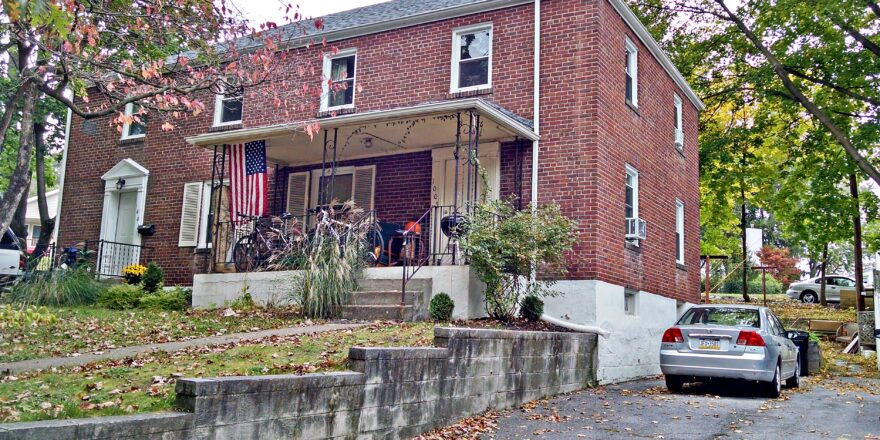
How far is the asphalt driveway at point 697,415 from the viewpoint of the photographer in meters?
8.12

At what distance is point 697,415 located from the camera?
9305mm

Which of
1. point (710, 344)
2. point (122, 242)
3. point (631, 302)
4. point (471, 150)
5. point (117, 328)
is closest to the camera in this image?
point (117, 328)

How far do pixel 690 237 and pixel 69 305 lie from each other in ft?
47.2

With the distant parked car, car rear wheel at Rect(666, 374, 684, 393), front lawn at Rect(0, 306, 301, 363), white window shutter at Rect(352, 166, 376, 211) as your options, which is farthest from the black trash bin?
the distant parked car

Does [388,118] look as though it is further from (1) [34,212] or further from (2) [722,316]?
(1) [34,212]

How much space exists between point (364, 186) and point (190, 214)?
4571mm

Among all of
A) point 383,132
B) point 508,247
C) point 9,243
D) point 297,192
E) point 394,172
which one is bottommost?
point 508,247

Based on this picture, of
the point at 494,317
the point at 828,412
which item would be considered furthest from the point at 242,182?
the point at 828,412

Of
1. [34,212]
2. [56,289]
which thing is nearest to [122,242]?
[56,289]

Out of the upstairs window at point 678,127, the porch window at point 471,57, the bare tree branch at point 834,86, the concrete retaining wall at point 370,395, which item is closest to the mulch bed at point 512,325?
the concrete retaining wall at point 370,395

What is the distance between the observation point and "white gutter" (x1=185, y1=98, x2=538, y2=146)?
39.8ft

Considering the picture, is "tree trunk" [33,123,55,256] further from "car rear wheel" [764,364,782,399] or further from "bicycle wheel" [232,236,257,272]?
"car rear wheel" [764,364,782,399]

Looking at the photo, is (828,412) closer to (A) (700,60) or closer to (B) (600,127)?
(B) (600,127)

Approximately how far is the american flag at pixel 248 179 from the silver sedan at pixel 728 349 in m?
7.82
